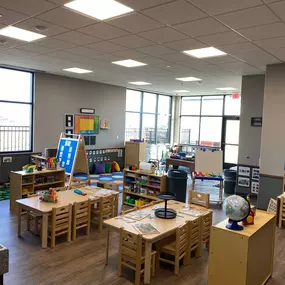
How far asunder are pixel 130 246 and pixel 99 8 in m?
2.81

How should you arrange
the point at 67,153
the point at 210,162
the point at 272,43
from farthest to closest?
the point at 210,162, the point at 67,153, the point at 272,43

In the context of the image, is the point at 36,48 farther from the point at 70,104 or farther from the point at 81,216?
the point at 70,104

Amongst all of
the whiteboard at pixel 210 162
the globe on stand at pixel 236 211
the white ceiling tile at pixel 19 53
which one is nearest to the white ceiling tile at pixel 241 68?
the whiteboard at pixel 210 162

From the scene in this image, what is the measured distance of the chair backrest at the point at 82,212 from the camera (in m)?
4.50

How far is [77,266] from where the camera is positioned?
12.2 ft

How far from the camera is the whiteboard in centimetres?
718

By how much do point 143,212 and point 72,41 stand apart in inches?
118

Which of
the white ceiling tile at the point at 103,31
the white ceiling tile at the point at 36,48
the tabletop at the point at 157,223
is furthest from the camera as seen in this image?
the white ceiling tile at the point at 36,48

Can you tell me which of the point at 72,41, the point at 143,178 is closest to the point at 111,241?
the point at 143,178

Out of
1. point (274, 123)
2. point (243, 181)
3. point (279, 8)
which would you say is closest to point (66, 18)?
point (279, 8)

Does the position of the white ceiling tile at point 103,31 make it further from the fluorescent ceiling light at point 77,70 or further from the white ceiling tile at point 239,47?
the fluorescent ceiling light at point 77,70

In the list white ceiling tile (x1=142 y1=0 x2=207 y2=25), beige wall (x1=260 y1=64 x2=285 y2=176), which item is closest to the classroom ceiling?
white ceiling tile (x1=142 y1=0 x2=207 y2=25)

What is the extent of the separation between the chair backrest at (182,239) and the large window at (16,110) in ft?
19.7

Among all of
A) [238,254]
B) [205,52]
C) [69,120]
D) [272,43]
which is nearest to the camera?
[238,254]
